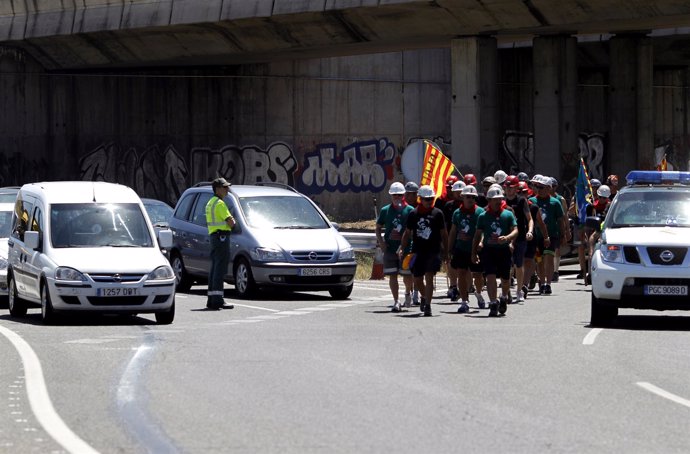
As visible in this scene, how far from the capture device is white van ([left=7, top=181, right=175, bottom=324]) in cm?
1844

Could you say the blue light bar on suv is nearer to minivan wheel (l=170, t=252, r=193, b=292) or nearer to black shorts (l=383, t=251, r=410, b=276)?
black shorts (l=383, t=251, r=410, b=276)

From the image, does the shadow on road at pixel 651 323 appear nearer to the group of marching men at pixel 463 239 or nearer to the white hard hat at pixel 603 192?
the group of marching men at pixel 463 239

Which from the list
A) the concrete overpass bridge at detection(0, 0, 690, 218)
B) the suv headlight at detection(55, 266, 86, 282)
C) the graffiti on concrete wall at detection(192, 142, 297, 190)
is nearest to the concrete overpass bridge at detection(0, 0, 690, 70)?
the concrete overpass bridge at detection(0, 0, 690, 218)

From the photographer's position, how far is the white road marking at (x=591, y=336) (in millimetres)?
16281

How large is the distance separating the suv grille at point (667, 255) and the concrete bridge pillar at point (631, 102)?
82.1 ft

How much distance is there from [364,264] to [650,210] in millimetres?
13819

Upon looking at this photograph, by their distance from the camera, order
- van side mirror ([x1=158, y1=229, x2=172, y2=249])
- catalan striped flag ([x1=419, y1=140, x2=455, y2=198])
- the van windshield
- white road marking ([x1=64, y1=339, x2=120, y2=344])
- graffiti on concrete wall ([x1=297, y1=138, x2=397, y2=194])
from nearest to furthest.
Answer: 1. white road marking ([x1=64, y1=339, x2=120, y2=344])
2. van side mirror ([x1=158, y1=229, x2=172, y2=249])
3. the van windshield
4. catalan striped flag ([x1=419, y1=140, x2=455, y2=198])
5. graffiti on concrete wall ([x1=297, y1=138, x2=397, y2=194])

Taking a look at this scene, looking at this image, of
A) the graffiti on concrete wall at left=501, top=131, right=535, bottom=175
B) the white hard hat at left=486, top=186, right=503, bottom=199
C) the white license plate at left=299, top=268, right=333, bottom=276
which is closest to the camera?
Answer: the white hard hat at left=486, top=186, right=503, bottom=199

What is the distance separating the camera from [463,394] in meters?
12.0

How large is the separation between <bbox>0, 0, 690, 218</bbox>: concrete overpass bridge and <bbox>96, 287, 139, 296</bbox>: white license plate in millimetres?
18400

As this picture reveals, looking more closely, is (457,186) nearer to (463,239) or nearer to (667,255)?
(463,239)

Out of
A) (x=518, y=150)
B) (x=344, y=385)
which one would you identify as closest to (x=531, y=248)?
(x=344, y=385)

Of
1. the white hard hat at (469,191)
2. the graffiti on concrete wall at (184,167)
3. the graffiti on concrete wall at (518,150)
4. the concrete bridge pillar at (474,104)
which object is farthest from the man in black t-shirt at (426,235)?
the graffiti on concrete wall at (518,150)

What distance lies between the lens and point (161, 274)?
18812 mm
